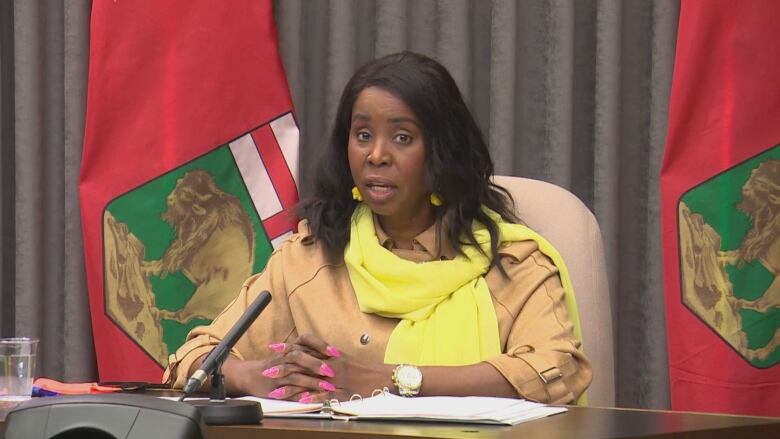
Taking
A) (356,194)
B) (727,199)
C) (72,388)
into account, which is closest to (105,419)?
(72,388)

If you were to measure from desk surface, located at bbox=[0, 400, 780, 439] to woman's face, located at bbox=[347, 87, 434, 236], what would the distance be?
0.85 m

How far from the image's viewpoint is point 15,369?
202cm

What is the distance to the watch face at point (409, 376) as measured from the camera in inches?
83.7


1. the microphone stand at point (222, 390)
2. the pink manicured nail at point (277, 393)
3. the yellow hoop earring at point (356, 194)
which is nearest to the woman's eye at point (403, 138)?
the yellow hoop earring at point (356, 194)

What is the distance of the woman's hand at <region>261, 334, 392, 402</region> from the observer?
2113 millimetres

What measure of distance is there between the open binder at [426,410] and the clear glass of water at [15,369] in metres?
0.42

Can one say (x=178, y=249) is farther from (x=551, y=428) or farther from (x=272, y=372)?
(x=551, y=428)

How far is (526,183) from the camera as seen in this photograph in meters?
2.64

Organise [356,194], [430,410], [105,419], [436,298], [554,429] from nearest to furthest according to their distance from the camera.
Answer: [105,419] < [554,429] < [430,410] < [436,298] < [356,194]

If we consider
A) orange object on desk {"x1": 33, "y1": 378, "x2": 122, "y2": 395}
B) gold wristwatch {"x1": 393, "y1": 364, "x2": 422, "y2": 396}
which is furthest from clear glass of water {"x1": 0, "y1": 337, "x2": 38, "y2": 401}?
gold wristwatch {"x1": 393, "y1": 364, "x2": 422, "y2": 396}

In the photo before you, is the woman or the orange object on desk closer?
the orange object on desk

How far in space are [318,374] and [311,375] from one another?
1cm

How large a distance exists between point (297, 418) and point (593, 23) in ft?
5.86

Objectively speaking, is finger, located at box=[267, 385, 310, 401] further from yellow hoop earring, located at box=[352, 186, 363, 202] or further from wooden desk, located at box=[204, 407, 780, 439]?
yellow hoop earring, located at box=[352, 186, 363, 202]
